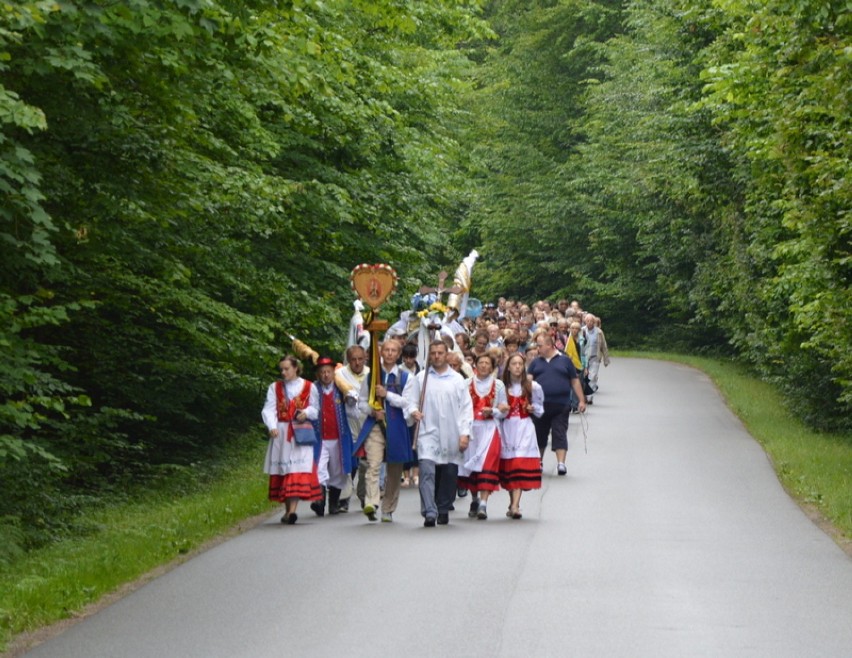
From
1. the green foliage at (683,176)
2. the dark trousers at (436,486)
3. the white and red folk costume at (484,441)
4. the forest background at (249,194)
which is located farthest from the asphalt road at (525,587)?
the green foliage at (683,176)

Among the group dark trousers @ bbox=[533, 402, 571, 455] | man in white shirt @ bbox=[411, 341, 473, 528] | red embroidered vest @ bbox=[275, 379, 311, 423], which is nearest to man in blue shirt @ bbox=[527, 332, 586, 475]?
dark trousers @ bbox=[533, 402, 571, 455]

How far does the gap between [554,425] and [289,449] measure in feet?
18.2

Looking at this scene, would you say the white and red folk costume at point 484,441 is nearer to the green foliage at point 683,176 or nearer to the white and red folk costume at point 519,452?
the white and red folk costume at point 519,452

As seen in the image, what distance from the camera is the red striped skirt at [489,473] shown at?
16.1 m

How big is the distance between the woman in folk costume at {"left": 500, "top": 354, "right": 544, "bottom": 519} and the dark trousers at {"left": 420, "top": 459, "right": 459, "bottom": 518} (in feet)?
2.55

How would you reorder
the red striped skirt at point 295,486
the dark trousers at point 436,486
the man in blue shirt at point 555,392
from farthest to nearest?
1. the man in blue shirt at point 555,392
2. the red striped skirt at point 295,486
3. the dark trousers at point 436,486

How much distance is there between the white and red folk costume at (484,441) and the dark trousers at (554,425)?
3.45m

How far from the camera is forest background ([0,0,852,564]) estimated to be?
41.9ft

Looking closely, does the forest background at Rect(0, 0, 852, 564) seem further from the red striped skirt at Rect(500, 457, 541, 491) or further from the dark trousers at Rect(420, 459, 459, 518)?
the red striped skirt at Rect(500, 457, 541, 491)

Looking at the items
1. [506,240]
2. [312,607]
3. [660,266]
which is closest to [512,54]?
[506,240]

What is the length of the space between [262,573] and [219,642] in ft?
9.20

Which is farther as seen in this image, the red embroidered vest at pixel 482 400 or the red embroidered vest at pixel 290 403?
the red embroidered vest at pixel 482 400

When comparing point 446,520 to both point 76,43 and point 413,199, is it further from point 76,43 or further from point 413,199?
point 413,199

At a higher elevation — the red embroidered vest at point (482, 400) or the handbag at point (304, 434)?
the red embroidered vest at point (482, 400)
